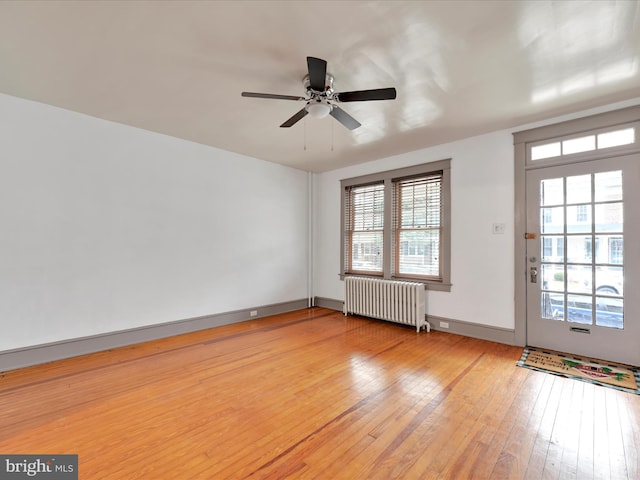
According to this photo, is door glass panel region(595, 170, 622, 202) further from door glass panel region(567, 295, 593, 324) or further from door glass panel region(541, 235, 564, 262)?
door glass panel region(567, 295, 593, 324)

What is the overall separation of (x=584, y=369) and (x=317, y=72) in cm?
405

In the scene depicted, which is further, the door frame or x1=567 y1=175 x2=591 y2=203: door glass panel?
the door frame

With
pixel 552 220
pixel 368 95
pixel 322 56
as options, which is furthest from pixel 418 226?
pixel 322 56

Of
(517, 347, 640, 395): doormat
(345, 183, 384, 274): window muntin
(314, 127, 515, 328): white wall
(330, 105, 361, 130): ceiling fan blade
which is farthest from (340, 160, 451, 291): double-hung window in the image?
(330, 105, 361, 130): ceiling fan blade

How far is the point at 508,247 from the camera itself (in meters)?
3.96

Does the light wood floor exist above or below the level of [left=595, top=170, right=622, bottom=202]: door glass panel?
below

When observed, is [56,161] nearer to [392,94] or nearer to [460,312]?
[392,94]

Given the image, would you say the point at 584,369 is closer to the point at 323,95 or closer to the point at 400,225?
the point at 400,225

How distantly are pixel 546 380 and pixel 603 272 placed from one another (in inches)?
59.1

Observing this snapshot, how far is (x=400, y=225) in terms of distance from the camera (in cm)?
524

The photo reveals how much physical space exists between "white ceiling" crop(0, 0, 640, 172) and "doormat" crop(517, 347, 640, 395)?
293 centimetres

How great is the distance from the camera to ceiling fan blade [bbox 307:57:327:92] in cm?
209

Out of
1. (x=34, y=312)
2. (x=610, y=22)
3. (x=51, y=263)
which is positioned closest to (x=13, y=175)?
(x=51, y=263)

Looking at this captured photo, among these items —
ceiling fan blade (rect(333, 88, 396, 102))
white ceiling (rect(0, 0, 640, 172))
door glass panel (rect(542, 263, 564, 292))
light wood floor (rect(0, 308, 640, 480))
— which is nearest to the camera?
light wood floor (rect(0, 308, 640, 480))
